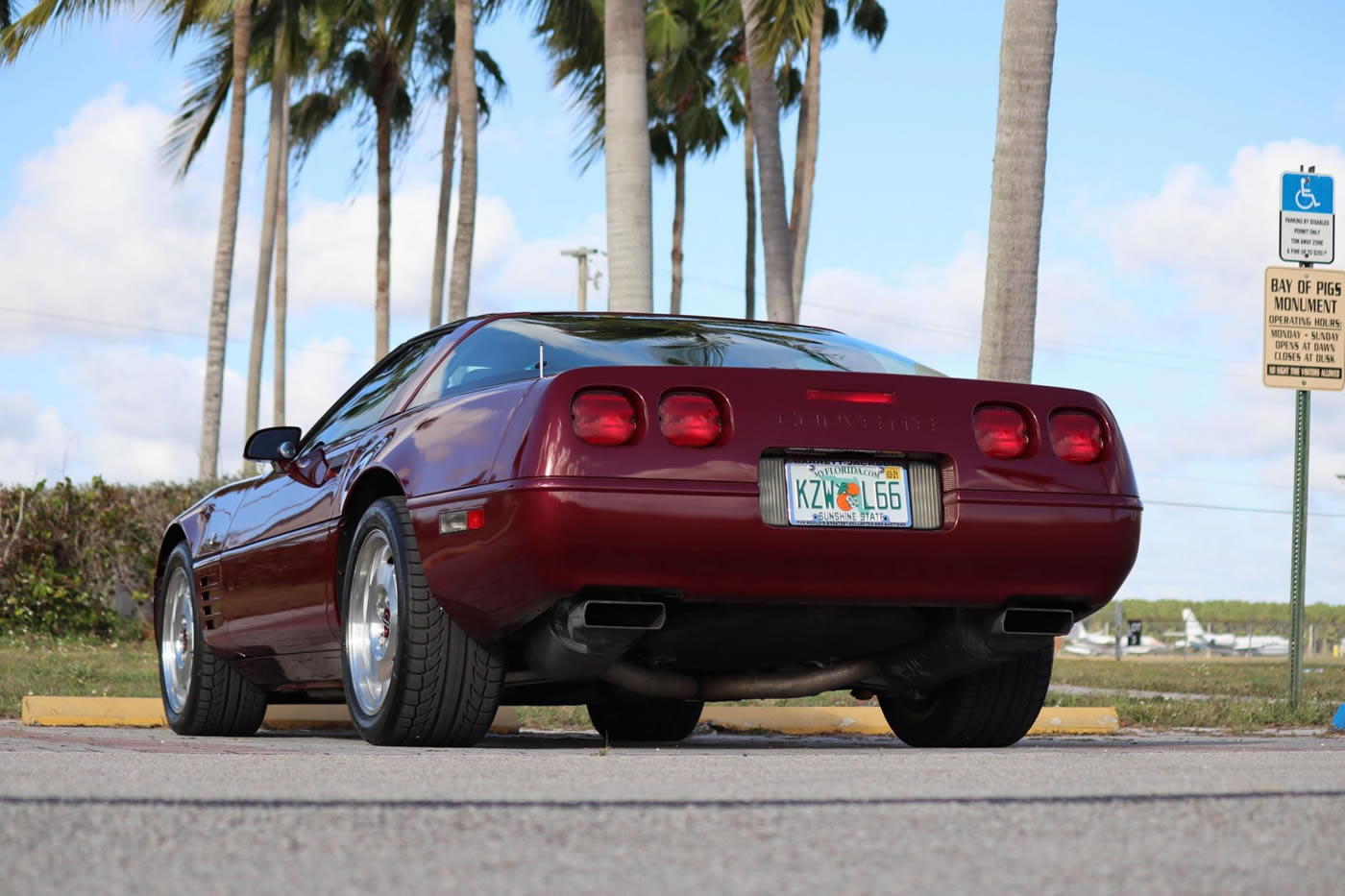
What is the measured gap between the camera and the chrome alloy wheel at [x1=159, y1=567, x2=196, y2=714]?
24.6 feet

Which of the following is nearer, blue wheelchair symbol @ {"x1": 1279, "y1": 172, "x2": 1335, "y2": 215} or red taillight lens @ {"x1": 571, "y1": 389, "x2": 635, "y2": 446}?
red taillight lens @ {"x1": 571, "y1": 389, "x2": 635, "y2": 446}

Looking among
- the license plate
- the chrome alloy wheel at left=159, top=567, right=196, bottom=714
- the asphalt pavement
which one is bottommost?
the chrome alloy wheel at left=159, top=567, right=196, bottom=714

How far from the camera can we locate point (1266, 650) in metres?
53.7

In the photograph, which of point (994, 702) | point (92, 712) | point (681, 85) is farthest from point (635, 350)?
point (681, 85)

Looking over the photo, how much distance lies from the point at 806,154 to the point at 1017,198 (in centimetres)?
2025

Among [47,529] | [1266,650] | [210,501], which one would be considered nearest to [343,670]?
[210,501]

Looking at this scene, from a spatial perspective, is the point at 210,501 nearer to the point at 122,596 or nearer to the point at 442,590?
the point at 442,590

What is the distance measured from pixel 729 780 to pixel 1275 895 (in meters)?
1.53

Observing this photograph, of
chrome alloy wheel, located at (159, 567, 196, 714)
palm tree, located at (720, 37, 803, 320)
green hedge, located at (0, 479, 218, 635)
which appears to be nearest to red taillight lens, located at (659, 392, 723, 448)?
chrome alloy wheel, located at (159, 567, 196, 714)

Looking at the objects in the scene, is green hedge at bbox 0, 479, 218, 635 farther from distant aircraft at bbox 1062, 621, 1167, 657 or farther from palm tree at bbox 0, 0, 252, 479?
distant aircraft at bbox 1062, 621, 1167, 657

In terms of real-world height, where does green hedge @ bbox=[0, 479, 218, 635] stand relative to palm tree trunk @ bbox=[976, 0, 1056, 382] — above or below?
below

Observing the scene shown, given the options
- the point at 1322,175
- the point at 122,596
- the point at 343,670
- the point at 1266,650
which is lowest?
the point at 1266,650

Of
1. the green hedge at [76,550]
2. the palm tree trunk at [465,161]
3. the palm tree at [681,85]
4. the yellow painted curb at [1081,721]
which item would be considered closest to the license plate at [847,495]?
the yellow painted curb at [1081,721]

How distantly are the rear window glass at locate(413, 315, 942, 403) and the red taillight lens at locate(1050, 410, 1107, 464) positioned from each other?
1.38 ft
